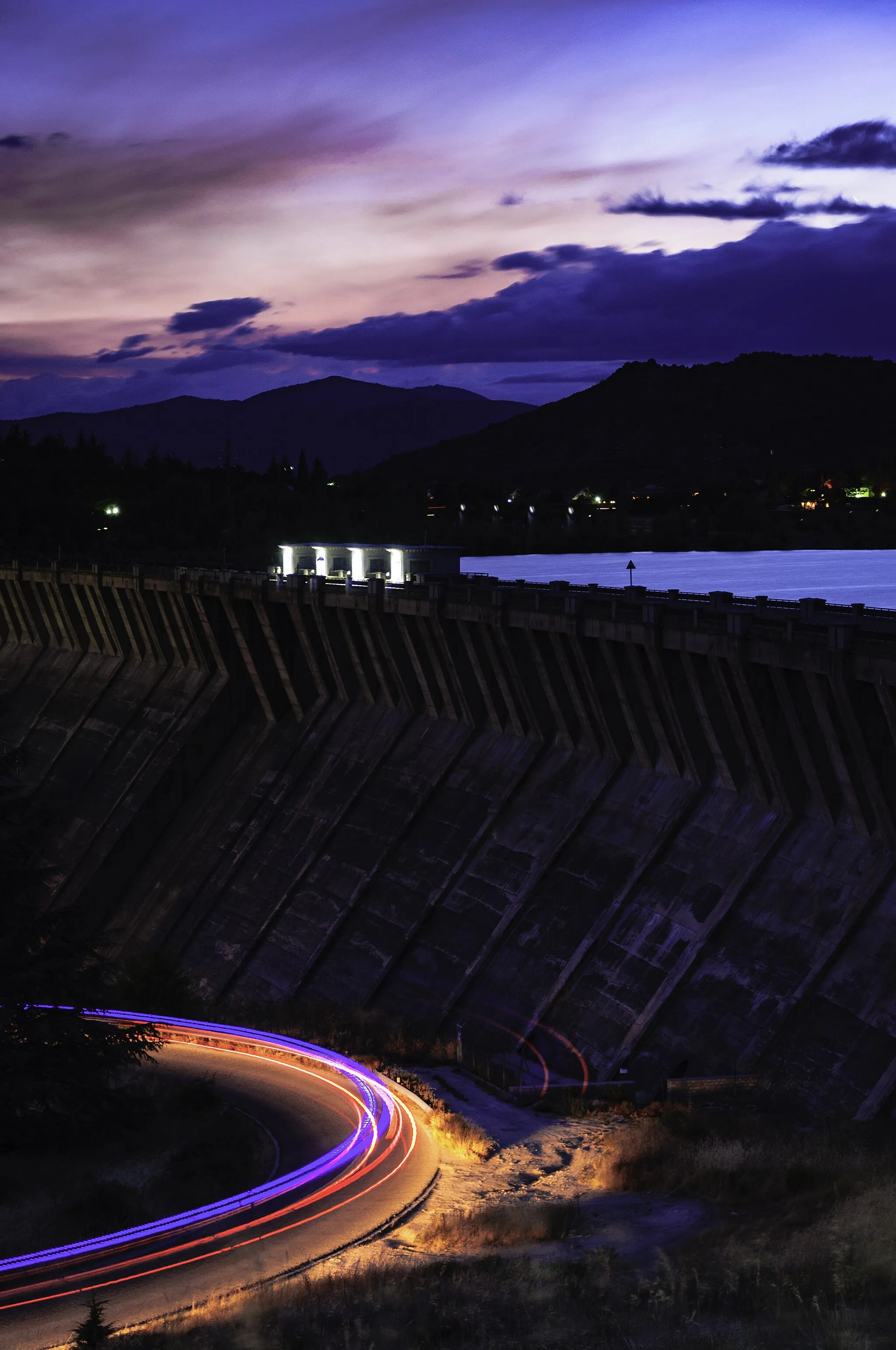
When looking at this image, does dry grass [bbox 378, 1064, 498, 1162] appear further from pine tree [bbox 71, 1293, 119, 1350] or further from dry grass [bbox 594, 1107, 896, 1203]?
pine tree [bbox 71, 1293, 119, 1350]

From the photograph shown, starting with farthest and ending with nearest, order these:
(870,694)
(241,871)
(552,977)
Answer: (241,871) → (552,977) → (870,694)

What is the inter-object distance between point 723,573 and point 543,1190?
151 m

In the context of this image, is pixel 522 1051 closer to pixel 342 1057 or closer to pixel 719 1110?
pixel 342 1057

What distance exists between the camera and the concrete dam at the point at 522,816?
31.2 meters

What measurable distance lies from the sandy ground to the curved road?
2.23 ft

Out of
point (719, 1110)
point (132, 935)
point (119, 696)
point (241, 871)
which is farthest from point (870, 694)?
point (119, 696)

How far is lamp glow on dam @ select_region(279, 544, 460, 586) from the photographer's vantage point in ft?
227

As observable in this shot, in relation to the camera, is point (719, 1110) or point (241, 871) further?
point (241, 871)

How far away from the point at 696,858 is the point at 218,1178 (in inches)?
557

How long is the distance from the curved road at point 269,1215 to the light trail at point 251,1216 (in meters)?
0.03

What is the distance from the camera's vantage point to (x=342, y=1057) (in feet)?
112

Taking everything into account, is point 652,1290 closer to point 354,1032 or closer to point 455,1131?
point 455,1131

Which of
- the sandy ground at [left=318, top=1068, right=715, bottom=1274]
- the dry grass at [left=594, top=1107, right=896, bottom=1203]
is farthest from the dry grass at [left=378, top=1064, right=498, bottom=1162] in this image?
the dry grass at [left=594, top=1107, right=896, bottom=1203]

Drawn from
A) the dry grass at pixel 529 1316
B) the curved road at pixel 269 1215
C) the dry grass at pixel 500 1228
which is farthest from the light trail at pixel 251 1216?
the dry grass at pixel 529 1316
